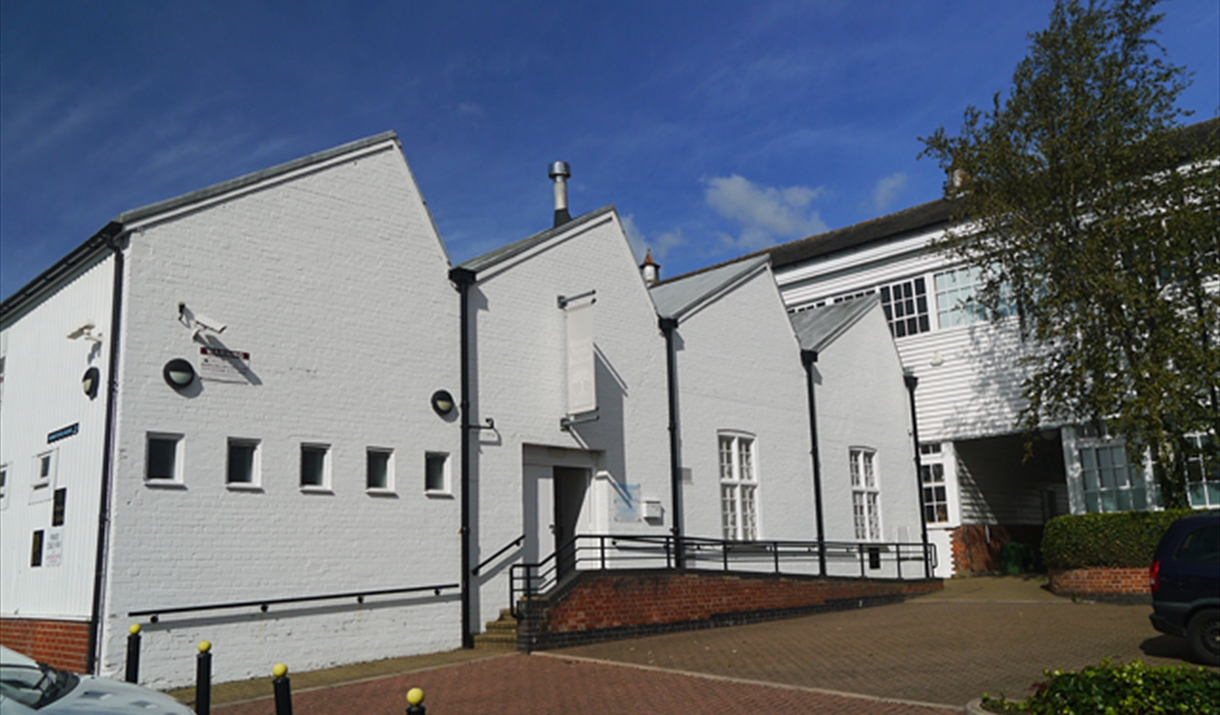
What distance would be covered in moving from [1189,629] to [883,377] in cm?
1344

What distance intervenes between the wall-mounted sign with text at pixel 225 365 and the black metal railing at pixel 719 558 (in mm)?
4702

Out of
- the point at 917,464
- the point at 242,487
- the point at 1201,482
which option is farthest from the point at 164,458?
the point at 1201,482

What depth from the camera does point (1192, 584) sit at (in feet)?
36.3

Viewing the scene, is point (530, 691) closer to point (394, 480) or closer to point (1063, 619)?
point (394, 480)

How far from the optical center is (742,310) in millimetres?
20859

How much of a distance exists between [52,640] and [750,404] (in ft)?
42.0

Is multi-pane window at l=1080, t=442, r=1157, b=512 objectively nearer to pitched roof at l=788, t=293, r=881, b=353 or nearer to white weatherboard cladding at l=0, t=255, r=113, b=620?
pitched roof at l=788, t=293, r=881, b=353

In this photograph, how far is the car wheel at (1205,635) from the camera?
10789mm

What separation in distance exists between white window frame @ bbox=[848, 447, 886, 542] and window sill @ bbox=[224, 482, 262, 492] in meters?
13.7

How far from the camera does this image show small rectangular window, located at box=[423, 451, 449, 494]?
48.8 ft

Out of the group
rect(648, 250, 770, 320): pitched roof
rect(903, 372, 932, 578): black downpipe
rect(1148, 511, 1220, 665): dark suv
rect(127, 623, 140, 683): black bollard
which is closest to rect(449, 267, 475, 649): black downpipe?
rect(648, 250, 770, 320): pitched roof

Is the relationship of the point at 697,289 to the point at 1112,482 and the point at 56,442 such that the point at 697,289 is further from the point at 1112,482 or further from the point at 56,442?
the point at 56,442

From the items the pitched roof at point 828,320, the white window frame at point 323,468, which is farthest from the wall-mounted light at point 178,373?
the pitched roof at point 828,320

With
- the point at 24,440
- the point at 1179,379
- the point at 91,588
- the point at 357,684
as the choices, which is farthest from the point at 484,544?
the point at 1179,379
